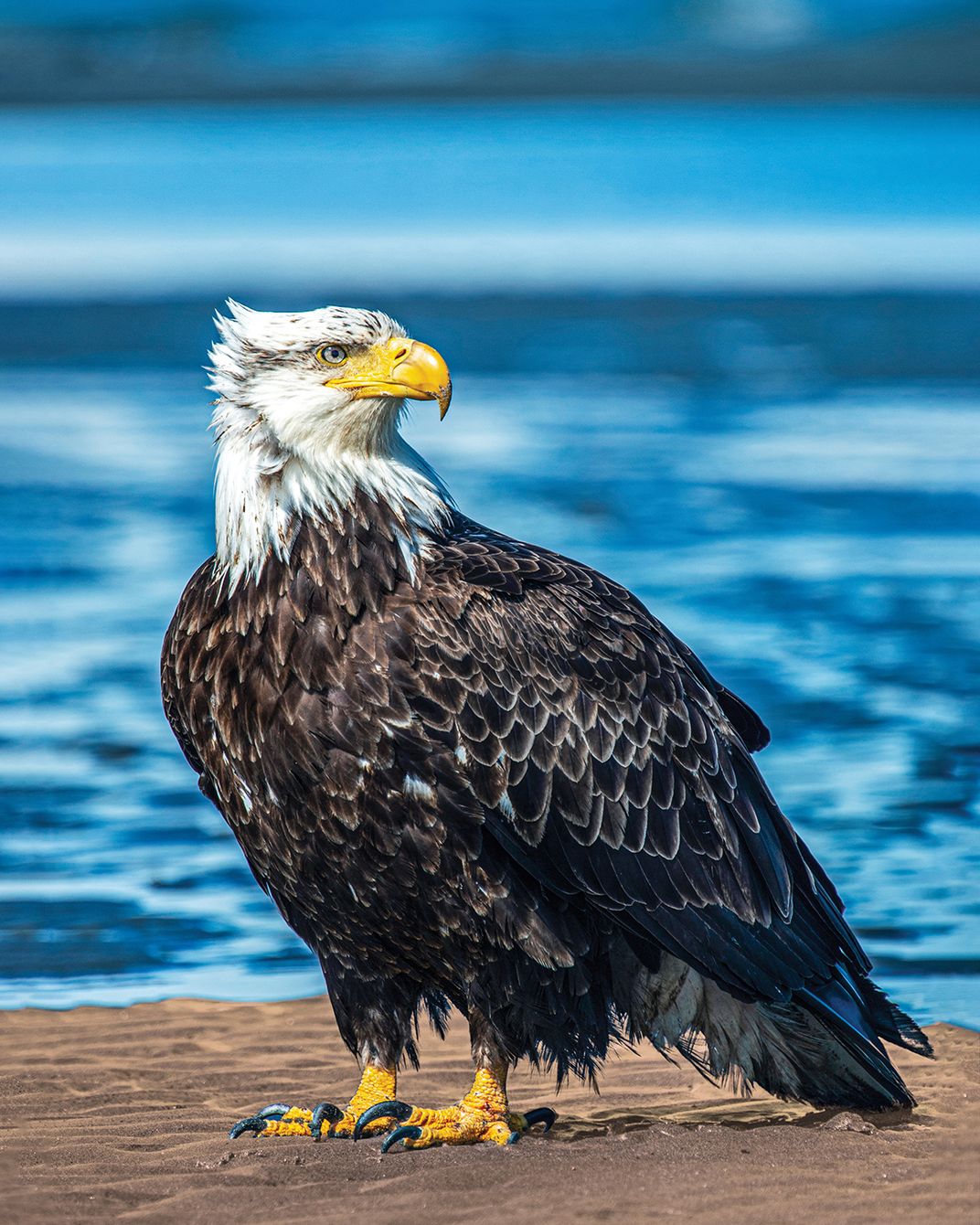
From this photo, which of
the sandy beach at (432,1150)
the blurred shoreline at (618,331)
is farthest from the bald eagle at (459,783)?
the blurred shoreline at (618,331)

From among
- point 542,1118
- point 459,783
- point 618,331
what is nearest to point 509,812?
point 459,783

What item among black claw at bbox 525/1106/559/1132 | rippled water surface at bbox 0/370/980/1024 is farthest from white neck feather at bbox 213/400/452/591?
rippled water surface at bbox 0/370/980/1024

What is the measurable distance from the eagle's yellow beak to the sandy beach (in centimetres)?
207

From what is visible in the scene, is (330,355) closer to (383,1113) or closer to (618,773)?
(618,773)

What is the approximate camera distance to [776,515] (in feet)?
57.2

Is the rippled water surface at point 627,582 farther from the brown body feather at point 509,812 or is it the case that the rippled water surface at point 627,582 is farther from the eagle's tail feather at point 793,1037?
the brown body feather at point 509,812

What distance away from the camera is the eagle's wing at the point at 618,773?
559cm

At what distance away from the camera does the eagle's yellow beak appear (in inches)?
228

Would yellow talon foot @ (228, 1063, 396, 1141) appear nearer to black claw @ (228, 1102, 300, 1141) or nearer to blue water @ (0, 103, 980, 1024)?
black claw @ (228, 1102, 300, 1141)

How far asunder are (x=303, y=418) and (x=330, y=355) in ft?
0.63

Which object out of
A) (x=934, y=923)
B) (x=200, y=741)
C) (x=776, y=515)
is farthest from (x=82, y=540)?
A: (x=200, y=741)

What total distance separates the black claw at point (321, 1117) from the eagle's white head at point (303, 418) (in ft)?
5.06

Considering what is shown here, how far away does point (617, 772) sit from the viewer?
581 cm

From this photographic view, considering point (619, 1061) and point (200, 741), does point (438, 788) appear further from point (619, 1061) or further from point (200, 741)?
point (619, 1061)
